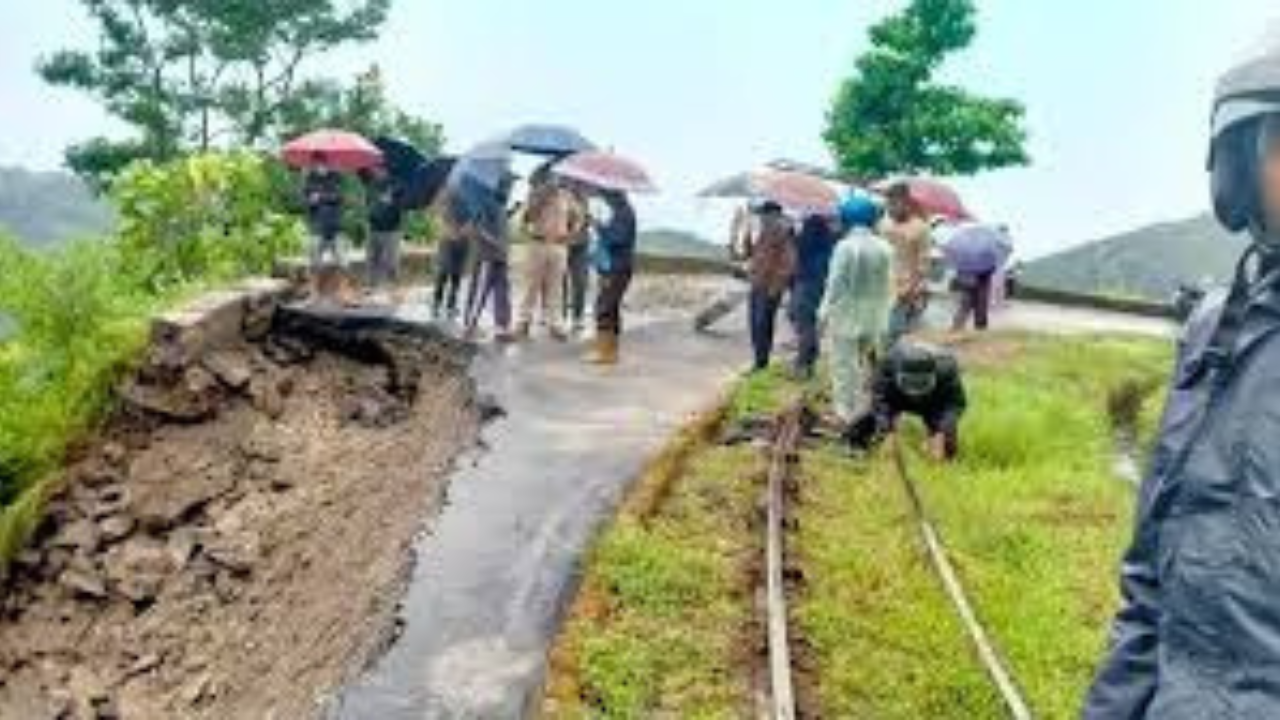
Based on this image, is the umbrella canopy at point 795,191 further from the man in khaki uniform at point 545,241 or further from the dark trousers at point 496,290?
the dark trousers at point 496,290

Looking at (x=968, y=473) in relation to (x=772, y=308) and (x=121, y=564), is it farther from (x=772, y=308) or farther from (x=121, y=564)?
(x=121, y=564)

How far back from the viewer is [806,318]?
20.2 meters

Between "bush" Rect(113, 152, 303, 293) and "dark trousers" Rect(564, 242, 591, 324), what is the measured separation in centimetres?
316

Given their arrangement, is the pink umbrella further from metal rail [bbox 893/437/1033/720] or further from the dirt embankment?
metal rail [bbox 893/437/1033/720]

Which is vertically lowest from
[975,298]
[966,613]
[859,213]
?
[966,613]

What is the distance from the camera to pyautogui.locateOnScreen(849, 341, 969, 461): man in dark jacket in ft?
54.3

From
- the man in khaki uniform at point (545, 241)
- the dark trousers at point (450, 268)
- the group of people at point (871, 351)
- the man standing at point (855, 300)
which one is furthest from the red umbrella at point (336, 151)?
the man standing at point (855, 300)

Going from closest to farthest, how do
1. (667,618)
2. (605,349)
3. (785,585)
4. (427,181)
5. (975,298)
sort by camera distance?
(667,618), (785,585), (605,349), (427,181), (975,298)

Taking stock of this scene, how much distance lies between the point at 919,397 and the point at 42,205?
14586cm

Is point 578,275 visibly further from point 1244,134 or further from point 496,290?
point 1244,134

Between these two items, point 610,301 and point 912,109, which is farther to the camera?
point 912,109

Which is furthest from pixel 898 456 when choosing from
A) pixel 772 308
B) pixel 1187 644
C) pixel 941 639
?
pixel 1187 644

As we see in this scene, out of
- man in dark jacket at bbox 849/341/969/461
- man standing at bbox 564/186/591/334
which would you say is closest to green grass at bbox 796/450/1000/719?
man in dark jacket at bbox 849/341/969/461

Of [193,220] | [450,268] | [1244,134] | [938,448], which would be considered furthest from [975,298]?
[1244,134]
